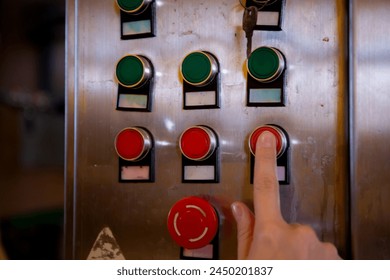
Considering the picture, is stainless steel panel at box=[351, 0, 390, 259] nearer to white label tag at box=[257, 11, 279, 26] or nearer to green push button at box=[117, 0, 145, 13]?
white label tag at box=[257, 11, 279, 26]

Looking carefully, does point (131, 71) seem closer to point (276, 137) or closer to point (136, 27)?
point (136, 27)

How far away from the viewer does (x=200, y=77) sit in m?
0.86

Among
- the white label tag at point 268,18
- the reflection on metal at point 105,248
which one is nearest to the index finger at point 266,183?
the white label tag at point 268,18

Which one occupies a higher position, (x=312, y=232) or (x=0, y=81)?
(x=0, y=81)

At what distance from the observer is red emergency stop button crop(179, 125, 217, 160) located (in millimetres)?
849

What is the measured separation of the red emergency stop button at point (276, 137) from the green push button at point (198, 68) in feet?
0.46

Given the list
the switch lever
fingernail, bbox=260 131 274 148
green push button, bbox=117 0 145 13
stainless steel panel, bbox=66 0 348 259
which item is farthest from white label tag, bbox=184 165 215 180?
green push button, bbox=117 0 145 13

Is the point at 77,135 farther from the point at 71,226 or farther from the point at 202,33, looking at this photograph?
the point at 202,33

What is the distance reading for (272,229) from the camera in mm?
765

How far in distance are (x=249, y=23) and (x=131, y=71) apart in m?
0.26

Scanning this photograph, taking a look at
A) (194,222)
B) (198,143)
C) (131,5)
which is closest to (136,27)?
(131,5)

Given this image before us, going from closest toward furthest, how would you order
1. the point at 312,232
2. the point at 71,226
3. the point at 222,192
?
the point at 312,232 → the point at 222,192 → the point at 71,226
